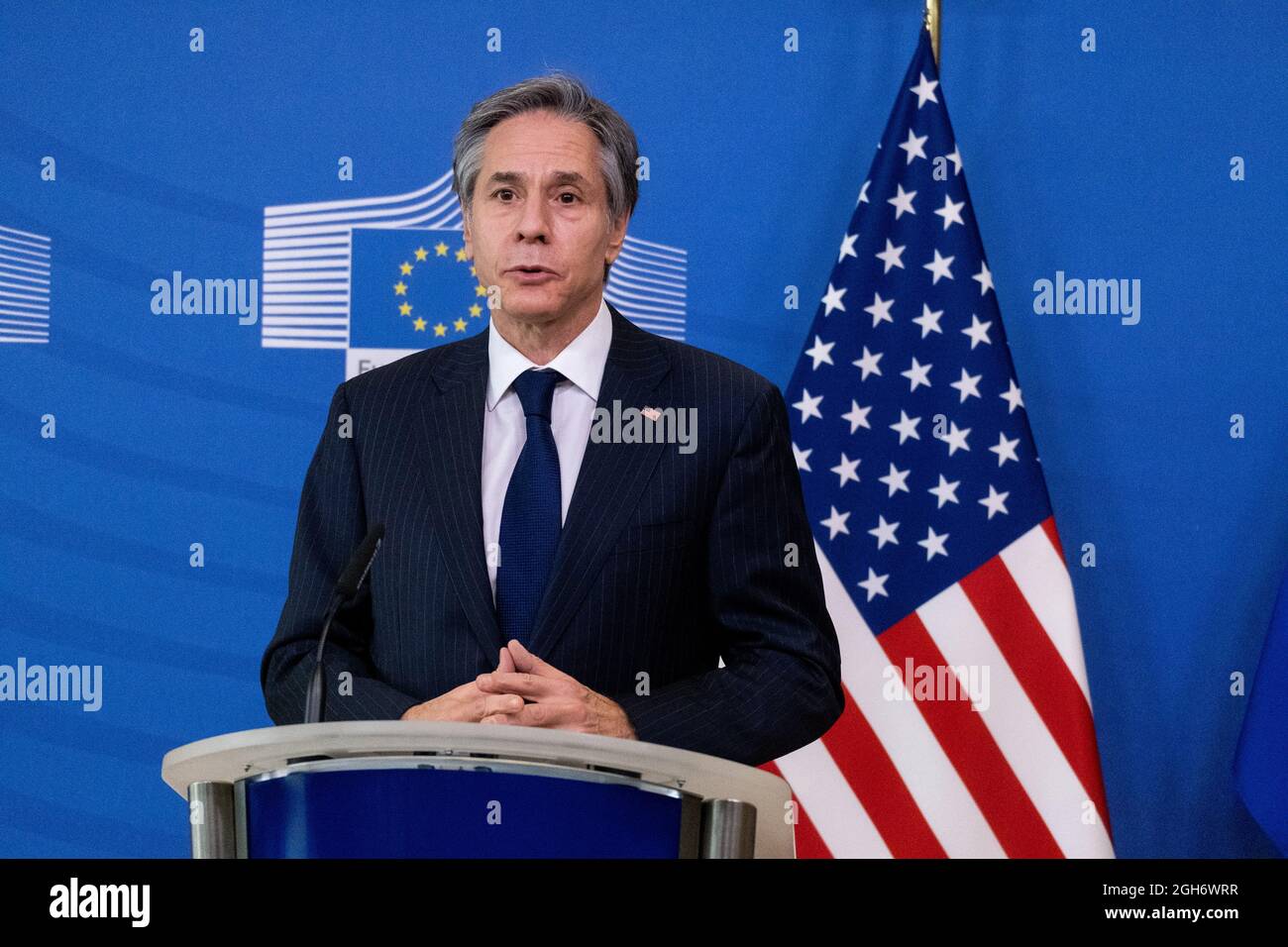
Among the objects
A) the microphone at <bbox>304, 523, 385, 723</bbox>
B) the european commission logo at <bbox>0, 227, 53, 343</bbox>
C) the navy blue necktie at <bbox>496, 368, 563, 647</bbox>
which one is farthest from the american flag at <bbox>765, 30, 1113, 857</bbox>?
the european commission logo at <bbox>0, 227, 53, 343</bbox>

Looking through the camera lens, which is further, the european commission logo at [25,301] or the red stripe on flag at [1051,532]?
the european commission logo at [25,301]

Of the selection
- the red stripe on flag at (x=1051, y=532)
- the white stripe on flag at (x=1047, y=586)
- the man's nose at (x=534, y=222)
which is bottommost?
the white stripe on flag at (x=1047, y=586)

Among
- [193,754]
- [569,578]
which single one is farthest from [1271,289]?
[193,754]

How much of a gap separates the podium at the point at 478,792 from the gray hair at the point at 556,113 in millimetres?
1243

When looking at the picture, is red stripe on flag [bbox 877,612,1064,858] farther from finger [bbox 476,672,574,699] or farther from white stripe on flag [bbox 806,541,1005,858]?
finger [bbox 476,672,574,699]

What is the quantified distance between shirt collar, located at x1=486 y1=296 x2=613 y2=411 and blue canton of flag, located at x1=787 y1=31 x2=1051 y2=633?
3.61 feet

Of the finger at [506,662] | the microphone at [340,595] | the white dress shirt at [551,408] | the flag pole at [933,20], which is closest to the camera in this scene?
the microphone at [340,595]

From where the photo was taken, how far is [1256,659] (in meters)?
3.63

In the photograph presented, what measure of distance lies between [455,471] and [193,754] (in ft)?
3.04

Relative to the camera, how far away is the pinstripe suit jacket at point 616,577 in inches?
86.7

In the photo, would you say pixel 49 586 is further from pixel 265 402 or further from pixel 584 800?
pixel 584 800

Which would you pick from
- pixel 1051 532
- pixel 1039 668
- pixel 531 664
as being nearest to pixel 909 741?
pixel 1039 668

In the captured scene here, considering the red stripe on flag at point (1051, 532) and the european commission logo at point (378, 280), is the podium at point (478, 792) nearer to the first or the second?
the red stripe on flag at point (1051, 532)

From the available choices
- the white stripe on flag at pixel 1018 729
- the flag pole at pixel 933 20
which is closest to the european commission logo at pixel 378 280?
the flag pole at pixel 933 20
